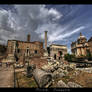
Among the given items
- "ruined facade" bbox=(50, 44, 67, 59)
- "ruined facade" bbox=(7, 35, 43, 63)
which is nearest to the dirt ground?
"ruined facade" bbox=(7, 35, 43, 63)

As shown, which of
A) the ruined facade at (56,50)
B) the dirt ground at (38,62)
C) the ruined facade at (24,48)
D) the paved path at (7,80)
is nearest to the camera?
the paved path at (7,80)

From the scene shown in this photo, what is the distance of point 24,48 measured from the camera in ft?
74.8

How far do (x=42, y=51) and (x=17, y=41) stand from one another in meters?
10.9

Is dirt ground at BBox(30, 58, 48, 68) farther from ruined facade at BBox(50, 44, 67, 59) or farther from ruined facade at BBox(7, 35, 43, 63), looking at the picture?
ruined facade at BBox(50, 44, 67, 59)

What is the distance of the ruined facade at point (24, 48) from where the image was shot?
19975 mm

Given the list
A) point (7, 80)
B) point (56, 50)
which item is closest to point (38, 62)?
point (7, 80)

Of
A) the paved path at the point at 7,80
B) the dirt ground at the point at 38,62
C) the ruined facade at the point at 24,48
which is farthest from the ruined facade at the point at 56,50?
the paved path at the point at 7,80

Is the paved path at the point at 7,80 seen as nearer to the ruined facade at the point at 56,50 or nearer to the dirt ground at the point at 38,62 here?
the dirt ground at the point at 38,62

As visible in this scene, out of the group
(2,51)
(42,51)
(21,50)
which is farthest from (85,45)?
(2,51)

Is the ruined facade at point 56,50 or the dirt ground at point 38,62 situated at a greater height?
the ruined facade at point 56,50

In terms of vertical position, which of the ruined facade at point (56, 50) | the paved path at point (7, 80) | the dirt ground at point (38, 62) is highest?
the ruined facade at point (56, 50)

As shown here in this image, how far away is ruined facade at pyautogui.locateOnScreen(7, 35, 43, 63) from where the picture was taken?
20.0 meters
